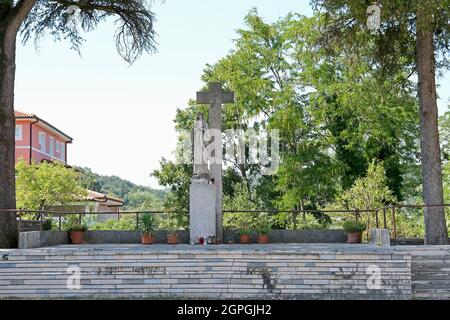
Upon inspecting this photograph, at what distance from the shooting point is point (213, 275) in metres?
10.3

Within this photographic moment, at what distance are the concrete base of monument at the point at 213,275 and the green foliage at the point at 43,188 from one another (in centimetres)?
2107

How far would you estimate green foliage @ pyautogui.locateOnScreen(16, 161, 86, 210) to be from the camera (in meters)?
31.0

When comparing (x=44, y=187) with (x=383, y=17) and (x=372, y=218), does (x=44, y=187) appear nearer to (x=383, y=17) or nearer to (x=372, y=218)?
(x=372, y=218)

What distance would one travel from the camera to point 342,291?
10086 mm

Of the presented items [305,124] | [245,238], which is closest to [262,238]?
[245,238]

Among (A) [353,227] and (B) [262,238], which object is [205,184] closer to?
(B) [262,238]

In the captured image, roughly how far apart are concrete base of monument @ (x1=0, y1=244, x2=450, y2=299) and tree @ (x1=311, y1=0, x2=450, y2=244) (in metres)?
5.13

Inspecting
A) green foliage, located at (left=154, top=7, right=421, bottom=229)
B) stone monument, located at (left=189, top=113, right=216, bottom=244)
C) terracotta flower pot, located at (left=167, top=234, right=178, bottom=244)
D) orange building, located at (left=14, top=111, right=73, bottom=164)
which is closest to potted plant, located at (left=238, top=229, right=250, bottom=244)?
stone monument, located at (left=189, top=113, right=216, bottom=244)

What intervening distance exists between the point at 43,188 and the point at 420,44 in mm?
21695

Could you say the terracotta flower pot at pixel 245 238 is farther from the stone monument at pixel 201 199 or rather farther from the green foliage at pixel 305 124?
the green foliage at pixel 305 124

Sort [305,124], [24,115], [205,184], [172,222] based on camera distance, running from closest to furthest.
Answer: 1. [205,184]
2. [172,222]
3. [305,124]
4. [24,115]

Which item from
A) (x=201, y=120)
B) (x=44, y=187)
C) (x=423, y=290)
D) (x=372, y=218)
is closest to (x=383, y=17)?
(x=201, y=120)

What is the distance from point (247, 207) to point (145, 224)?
414 inches
